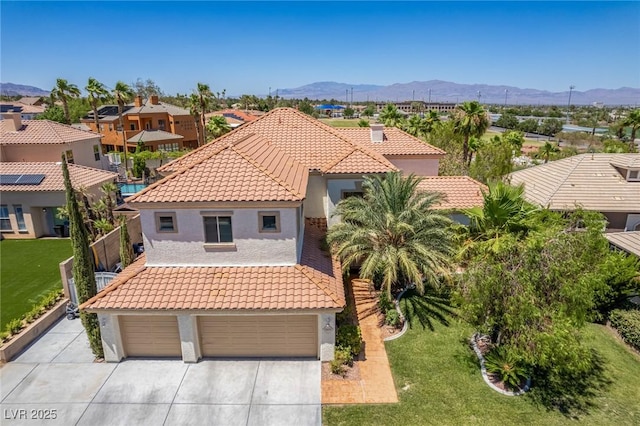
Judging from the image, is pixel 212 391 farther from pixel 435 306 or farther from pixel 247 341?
pixel 435 306

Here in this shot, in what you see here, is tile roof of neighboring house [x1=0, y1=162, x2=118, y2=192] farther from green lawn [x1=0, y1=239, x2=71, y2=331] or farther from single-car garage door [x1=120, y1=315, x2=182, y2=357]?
single-car garage door [x1=120, y1=315, x2=182, y2=357]

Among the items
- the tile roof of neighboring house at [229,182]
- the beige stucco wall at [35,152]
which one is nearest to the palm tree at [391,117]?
the beige stucco wall at [35,152]

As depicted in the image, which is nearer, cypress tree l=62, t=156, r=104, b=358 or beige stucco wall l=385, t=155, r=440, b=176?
cypress tree l=62, t=156, r=104, b=358

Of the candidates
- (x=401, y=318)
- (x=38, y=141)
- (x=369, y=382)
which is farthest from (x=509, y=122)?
(x=369, y=382)

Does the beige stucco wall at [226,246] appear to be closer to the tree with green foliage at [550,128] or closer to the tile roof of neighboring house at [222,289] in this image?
the tile roof of neighboring house at [222,289]

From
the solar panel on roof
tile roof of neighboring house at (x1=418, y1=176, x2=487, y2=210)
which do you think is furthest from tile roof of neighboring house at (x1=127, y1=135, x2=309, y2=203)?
the solar panel on roof

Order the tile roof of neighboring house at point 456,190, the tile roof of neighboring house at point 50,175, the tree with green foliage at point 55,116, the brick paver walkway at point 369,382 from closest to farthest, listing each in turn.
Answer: the brick paver walkway at point 369,382 < the tile roof of neighboring house at point 456,190 < the tile roof of neighboring house at point 50,175 < the tree with green foliage at point 55,116
